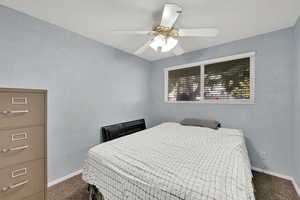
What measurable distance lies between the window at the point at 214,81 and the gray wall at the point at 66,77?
131 centimetres

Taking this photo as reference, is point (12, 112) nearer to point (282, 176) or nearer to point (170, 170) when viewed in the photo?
point (170, 170)

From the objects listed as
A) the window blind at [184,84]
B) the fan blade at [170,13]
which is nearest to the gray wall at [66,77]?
the window blind at [184,84]

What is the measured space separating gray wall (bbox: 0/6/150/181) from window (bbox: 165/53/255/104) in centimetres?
131

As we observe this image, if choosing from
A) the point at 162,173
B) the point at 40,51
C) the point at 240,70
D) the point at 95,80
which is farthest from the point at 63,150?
the point at 240,70

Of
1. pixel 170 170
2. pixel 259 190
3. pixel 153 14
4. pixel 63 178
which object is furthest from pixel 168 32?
pixel 63 178

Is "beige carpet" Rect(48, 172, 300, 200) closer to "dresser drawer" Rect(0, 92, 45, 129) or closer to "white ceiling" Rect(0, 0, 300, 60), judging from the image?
"dresser drawer" Rect(0, 92, 45, 129)

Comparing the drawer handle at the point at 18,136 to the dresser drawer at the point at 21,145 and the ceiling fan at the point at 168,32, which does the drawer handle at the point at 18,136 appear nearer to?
the dresser drawer at the point at 21,145

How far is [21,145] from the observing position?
3.99 feet

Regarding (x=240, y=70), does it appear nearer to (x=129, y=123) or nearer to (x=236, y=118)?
(x=236, y=118)

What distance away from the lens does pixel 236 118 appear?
2430mm

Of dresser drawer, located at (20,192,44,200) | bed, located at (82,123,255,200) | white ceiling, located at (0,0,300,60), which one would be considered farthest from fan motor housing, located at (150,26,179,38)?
dresser drawer, located at (20,192,44,200)

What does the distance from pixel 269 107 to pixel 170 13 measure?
2.19 m

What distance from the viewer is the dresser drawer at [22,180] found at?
1.15 m

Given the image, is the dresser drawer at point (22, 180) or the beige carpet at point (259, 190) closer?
the dresser drawer at point (22, 180)
